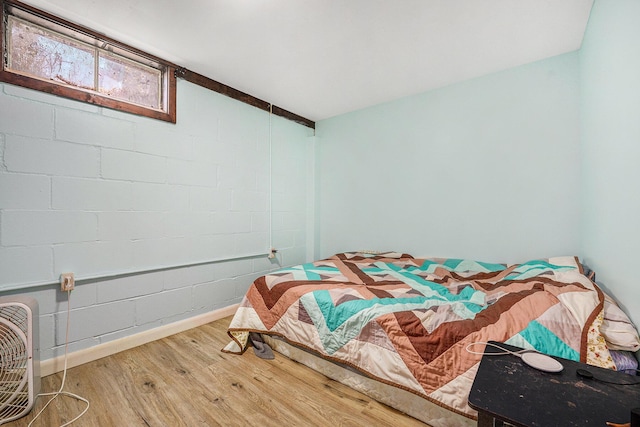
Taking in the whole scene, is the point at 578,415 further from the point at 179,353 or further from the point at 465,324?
the point at 179,353

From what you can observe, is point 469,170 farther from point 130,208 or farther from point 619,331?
point 130,208

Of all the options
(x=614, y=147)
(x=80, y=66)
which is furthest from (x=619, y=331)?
(x=80, y=66)

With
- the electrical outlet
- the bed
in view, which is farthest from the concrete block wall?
the bed

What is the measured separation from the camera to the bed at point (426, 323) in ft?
3.85

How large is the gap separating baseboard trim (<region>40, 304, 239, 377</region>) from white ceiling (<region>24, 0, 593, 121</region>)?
7.23 ft

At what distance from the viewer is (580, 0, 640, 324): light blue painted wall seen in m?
1.14

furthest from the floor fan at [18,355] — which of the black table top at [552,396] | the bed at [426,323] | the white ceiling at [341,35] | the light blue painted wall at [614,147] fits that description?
the light blue painted wall at [614,147]

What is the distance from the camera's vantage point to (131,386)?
161 centimetres

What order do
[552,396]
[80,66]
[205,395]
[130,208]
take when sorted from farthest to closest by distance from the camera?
[130,208] → [80,66] → [205,395] → [552,396]

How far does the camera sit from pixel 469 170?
2582 mm

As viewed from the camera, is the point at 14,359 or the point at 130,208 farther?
the point at 130,208

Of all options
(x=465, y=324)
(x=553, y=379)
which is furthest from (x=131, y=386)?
(x=553, y=379)

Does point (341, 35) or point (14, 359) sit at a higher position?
point (341, 35)

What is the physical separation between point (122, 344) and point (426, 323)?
6.95ft
